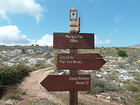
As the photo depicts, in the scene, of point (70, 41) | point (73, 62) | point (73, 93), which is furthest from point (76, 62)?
point (73, 93)

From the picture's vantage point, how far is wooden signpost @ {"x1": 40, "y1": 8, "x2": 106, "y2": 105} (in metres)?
3.56

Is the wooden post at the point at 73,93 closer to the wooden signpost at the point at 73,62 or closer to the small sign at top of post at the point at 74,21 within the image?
the wooden signpost at the point at 73,62

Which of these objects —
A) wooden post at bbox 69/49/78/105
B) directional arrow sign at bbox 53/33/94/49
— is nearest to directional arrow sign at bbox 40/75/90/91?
wooden post at bbox 69/49/78/105

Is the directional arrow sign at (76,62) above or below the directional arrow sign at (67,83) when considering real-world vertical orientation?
above

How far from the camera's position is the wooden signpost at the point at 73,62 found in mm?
3557

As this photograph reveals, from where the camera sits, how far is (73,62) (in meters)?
3.59

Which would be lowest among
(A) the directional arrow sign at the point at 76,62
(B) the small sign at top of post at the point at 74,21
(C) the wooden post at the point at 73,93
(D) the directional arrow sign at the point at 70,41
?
(C) the wooden post at the point at 73,93

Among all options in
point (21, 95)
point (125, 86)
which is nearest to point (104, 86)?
point (125, 86)

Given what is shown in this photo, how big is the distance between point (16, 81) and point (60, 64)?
8.07m

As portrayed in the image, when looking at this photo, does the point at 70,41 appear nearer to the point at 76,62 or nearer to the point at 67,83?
the point at 76,62

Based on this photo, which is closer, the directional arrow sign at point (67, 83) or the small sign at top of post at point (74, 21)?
the directional arrow sign at point (67, 83)

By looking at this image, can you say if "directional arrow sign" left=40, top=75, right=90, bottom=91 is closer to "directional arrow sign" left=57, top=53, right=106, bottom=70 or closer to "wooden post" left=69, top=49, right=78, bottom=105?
"wooden post" left=69, top=49, right=78, bottom=105

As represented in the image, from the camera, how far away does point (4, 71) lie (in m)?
9.33

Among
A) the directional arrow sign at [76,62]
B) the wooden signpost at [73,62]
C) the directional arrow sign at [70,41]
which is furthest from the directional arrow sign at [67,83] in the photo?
the directional arrow sign at [70,41]
